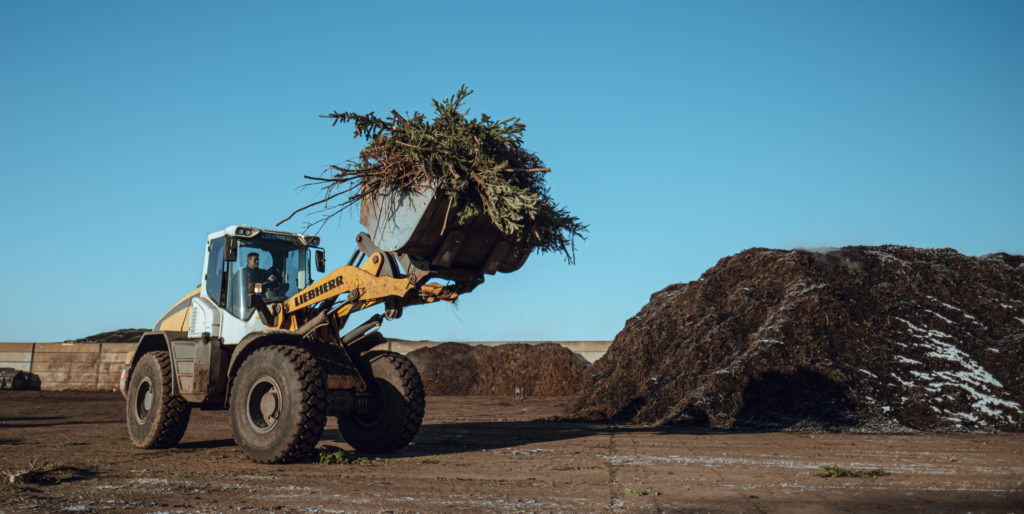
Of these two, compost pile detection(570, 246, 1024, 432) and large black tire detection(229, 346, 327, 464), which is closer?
large black tire detection(229, 346, 327, 464)

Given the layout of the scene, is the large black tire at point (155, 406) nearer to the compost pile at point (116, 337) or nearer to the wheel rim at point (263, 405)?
the wheel rim at point (263, 405)

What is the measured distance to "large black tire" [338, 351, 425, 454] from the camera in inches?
341

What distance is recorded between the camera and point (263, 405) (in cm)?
802

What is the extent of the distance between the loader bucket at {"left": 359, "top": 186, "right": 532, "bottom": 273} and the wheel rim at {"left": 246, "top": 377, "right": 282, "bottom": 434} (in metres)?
1.93

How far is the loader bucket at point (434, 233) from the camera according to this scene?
7555 millimetres

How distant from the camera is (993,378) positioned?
41.6 ft

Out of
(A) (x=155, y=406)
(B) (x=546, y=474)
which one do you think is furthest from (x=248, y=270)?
(B) (x=546, y=474)

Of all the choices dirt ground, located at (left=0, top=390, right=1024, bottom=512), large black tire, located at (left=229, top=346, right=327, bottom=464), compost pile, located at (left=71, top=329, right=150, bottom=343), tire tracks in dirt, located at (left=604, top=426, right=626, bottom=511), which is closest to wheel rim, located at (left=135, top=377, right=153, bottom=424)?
dirt ground, located at (left=0, top=390, right=1024, bottom=512)

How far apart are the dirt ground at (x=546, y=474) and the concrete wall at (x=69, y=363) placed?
13.8 metres

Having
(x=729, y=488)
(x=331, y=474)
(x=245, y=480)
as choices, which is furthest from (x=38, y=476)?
(x=729, y=488)

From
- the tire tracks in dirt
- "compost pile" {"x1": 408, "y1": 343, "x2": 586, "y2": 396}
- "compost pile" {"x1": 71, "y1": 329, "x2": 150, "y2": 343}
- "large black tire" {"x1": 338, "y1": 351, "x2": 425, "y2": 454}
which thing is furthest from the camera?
"compost pile" {"x1": 71, "y1": 329, "x2": 150, "y2": 343}

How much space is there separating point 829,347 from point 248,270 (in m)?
10.2

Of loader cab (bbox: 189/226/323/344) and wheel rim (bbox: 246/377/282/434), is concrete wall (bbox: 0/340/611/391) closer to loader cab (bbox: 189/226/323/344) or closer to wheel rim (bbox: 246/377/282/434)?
loader cab (bbox: 189/226/323/344)

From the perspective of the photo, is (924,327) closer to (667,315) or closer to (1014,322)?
(1014,322)
